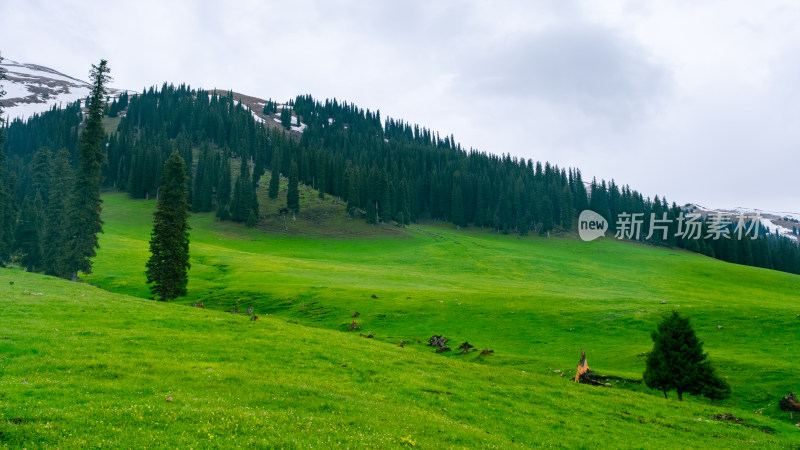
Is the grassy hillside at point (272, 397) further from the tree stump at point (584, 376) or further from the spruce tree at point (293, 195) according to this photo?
the spruce tree at point (293, 195)

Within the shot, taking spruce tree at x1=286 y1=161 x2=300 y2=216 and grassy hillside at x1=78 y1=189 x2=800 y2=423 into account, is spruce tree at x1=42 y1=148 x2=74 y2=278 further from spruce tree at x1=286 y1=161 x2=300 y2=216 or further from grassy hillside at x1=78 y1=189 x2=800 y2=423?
spruce tree at x1=286 y1=161 x2=300 y2=216

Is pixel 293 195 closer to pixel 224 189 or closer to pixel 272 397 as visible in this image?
pixel 224 189

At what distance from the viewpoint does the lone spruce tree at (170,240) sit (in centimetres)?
4669

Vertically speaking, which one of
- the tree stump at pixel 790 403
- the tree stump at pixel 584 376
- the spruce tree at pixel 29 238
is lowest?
the spruce tree at pixel 29 238

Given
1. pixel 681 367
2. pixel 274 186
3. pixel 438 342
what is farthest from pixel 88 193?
pixel 274 186

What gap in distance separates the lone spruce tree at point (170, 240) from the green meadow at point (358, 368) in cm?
321

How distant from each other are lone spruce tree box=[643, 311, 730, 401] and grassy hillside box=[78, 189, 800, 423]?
2309mm

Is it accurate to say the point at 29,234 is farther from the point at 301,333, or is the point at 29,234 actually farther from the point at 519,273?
the point at 519,273

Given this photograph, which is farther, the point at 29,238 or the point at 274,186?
the point at 274,186

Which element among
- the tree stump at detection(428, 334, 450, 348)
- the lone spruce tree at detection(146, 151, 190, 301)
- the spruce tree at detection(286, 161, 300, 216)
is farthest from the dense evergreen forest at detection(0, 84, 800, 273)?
the tree stump at detection(428, 334, 450, 348)

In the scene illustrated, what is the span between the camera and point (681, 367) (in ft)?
74.8

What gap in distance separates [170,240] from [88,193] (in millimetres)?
17187

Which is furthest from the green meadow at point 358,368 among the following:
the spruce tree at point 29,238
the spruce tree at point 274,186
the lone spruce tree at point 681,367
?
the spruce tree at point 274,186

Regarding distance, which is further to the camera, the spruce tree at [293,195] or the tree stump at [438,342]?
the spruce tree at [293,195]
